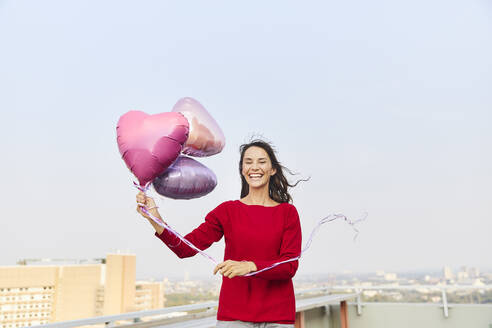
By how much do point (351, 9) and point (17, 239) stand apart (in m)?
18.6

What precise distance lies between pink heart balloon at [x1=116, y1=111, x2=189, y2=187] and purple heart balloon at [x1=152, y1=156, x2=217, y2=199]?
0.04 m

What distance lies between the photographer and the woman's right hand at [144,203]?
85cm

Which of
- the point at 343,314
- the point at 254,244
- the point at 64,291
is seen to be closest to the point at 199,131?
the point at 254,244

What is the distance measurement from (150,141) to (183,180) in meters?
0.13

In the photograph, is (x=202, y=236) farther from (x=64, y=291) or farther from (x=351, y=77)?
(x=64, y=291)

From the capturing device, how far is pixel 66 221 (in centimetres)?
2184

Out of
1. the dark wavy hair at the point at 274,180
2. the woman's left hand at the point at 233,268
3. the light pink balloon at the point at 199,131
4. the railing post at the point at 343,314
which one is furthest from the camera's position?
the railing post at the point at 343,314

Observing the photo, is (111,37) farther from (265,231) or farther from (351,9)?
(265,231)

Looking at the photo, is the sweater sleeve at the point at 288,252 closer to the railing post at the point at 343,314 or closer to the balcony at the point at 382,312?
the balcony at the point at 382,312

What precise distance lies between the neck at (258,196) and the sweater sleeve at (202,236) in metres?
0.07

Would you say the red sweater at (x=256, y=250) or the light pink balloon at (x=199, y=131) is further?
the light pink balloon at (x=199, y=131)

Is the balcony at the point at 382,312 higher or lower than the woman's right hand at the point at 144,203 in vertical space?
lower

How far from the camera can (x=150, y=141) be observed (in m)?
0.95

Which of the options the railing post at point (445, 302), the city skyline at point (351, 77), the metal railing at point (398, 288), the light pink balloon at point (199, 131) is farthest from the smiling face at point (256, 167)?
the city skyline at point (351, 77)
